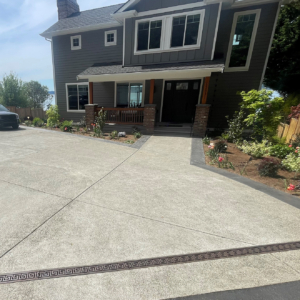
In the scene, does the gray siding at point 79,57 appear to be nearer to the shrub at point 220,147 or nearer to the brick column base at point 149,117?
the brick column base at point 149,117

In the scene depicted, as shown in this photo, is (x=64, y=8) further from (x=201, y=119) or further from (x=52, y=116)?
(x=201, y=119)

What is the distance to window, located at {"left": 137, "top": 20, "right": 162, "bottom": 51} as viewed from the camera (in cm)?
846

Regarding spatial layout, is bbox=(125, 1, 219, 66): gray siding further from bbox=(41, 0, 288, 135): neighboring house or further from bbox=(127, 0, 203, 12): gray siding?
bbox=(127, 0, 203, 12): gray siding

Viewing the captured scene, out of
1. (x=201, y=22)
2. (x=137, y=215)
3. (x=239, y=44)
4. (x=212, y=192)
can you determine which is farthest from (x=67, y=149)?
(x=239, y=44)

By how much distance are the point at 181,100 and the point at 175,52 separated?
2541 millimetres

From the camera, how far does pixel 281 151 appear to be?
5.40 metres

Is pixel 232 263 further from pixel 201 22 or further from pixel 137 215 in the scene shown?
pixel 201 22

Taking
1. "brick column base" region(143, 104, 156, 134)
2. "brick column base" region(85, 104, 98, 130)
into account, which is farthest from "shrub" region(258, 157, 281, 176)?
"brick column base" region(85, 104, 98, 130)

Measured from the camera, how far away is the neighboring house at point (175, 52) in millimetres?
7742

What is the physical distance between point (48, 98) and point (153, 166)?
49.9m

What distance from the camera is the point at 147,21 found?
8.49m

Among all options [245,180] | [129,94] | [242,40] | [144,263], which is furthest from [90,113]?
[242,40]

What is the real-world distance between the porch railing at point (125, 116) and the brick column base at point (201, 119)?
114 inches

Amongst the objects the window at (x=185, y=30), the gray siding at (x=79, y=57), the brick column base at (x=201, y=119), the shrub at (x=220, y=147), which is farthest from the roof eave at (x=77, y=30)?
the shrub at (x=220, y=147)
